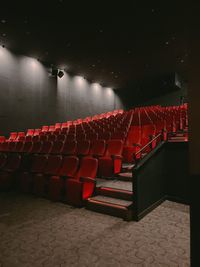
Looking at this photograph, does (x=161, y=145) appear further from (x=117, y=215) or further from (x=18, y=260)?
(x=18, y=260)

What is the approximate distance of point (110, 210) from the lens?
5.53ft

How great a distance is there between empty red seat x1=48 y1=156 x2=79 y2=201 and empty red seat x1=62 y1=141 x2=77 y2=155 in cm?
35

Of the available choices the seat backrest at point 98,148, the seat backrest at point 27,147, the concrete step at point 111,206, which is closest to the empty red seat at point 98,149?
the seat backrest at point 98,148

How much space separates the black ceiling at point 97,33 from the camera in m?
3.60

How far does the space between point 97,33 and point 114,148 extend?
301cm

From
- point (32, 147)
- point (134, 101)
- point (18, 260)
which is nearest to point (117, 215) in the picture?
point (18, 260)

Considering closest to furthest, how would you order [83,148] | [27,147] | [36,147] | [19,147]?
[83,148]
[36,147]
[27,147]
[19,147]

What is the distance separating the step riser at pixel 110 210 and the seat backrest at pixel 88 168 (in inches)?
9.2

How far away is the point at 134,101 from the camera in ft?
30.5

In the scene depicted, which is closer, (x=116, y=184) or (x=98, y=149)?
(x=116, y=184)

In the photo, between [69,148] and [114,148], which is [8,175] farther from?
[114,148]

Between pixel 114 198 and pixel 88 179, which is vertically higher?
pixel 88 179

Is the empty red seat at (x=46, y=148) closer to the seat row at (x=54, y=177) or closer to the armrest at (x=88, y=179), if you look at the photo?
the seat row at (x=54, y=177)

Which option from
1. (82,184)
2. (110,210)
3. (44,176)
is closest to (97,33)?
(44,176)
